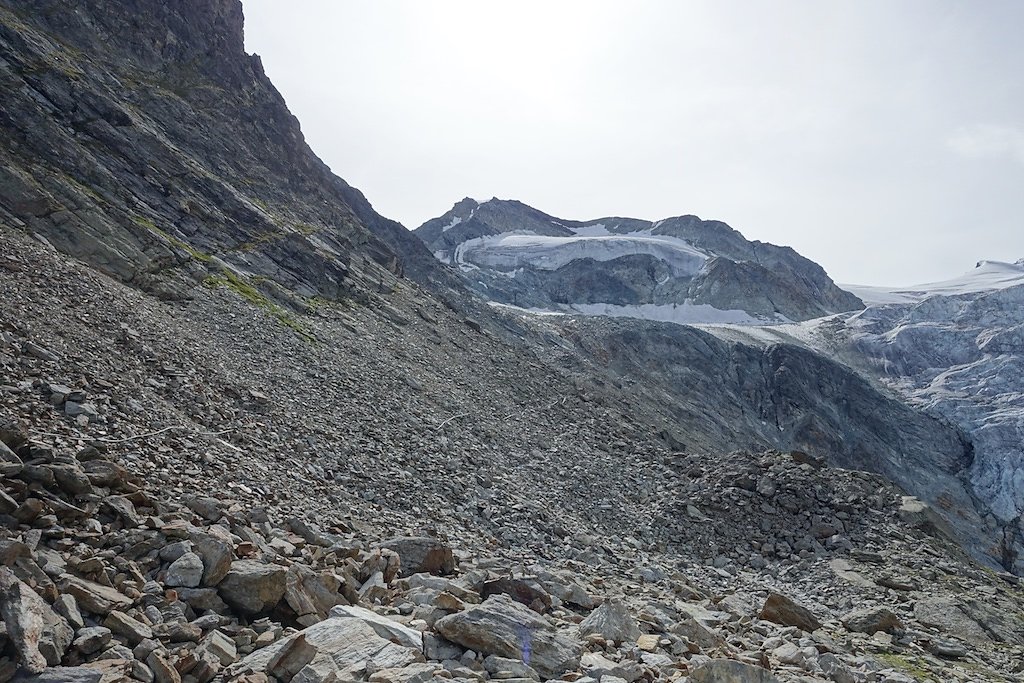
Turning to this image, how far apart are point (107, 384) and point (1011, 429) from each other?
267ft

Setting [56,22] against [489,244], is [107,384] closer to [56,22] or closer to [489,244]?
[56,22]

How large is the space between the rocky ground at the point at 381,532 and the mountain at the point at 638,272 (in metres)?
80.8

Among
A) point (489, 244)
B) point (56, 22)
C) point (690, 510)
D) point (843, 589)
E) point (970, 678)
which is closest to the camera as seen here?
point (970, 678)

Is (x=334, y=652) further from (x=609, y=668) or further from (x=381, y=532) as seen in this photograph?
(x=381, y=532)

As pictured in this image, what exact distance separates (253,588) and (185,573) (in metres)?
0.85

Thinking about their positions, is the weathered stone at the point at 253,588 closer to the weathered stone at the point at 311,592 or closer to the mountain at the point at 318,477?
the mountain at the point at 318,477

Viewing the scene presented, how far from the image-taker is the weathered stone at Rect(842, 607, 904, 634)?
14.4m

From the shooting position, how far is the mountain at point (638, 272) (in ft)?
380

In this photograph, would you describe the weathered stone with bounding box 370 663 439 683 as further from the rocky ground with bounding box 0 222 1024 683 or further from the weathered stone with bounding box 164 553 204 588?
the weathered stone with bounding box 164 553 204 588

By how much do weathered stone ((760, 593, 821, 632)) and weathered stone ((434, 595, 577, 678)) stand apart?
7.44 meters

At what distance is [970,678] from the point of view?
12.3m

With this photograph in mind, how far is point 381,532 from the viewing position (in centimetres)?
1358

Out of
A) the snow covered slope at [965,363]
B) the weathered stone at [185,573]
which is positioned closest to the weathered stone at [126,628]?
the weathered stone at [185,573]

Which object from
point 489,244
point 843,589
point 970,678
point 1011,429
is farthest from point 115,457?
point 489,244
